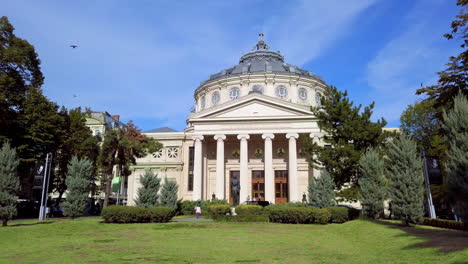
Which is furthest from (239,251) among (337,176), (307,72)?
(307,72)

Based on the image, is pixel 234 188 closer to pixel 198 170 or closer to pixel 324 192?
pixel 198 170

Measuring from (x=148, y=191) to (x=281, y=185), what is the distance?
896 inches

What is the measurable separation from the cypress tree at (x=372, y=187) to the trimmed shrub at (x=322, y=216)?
294 cm

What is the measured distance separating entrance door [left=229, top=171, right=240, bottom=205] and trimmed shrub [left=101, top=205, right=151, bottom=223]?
20.7 metres

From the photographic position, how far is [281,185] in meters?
47.8

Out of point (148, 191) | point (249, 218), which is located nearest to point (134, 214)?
point (148, 191)

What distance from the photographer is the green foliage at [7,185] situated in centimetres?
2367

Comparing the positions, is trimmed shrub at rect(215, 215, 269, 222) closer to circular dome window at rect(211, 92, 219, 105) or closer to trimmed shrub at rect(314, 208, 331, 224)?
trimmed shrub at rect(314, 208, 331, 224)

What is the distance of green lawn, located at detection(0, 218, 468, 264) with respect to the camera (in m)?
12.3

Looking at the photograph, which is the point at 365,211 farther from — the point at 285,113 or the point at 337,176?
the point at 285,113

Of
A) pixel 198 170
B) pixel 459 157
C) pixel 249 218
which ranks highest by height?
pixel 198 170

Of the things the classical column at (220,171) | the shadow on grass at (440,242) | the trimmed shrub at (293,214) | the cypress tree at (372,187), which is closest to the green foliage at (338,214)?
the trimmed shrub at (293,214)

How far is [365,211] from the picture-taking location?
77.2 ft

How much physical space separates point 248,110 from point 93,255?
Result: 109 feet
